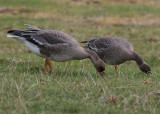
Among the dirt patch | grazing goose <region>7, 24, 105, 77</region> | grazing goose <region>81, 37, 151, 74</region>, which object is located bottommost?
the dirt patch

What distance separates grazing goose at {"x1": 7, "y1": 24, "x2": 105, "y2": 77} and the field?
1.39 feet

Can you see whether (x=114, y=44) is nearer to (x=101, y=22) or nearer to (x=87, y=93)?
(x=87, y=93)

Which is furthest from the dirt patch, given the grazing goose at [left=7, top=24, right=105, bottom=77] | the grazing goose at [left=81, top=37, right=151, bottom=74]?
the grazing goose at [left=7, top=24, right=105, bottom=77]

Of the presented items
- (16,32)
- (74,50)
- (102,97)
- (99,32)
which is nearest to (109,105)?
(102,97)

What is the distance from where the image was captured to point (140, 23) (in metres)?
22.2

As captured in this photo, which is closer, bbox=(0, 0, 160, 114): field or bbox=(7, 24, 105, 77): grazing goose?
bbox=(0, 0, 160, 114): field

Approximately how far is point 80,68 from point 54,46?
6.02 feet

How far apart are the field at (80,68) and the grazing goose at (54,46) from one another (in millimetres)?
423

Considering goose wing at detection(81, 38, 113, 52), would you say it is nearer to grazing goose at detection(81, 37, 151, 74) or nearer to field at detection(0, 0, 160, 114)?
grazing goose at detection(81, 37, 151, 74)

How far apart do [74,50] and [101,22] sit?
1252 centimetres

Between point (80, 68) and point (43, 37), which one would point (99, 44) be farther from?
point (43, 37)

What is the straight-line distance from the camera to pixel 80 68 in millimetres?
11141

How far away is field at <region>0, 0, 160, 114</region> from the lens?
6.47 m

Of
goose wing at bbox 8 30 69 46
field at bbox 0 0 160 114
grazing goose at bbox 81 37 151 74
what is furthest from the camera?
grazing goose at bbox 81 37 151 74
